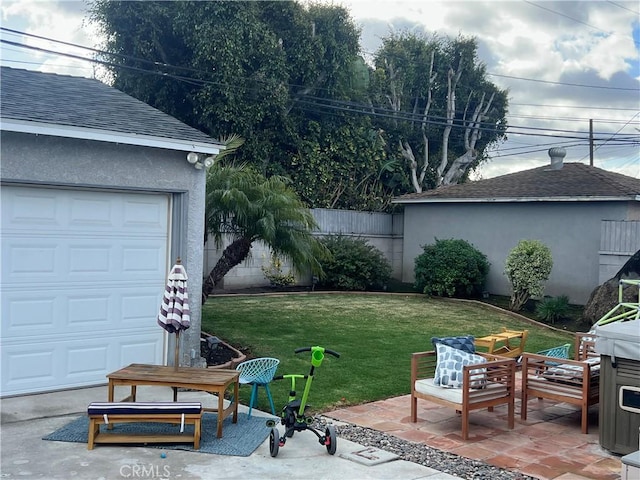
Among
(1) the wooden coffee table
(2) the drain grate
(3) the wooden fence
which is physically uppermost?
(3) the wooden fence

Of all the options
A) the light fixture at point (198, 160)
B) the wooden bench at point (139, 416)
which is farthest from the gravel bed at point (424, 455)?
the light fixture at point (198, 160)

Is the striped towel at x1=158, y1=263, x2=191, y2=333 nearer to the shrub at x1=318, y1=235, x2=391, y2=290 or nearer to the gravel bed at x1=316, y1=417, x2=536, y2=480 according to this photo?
the gravel bed at x1=316, y1=417, x2=536, y2=480

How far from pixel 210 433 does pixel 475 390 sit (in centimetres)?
277

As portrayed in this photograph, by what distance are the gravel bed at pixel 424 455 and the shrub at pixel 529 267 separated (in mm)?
9892

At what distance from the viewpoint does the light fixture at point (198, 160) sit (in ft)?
27.2

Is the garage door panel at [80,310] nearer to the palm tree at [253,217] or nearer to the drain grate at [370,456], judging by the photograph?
the palm tree at [253,217]

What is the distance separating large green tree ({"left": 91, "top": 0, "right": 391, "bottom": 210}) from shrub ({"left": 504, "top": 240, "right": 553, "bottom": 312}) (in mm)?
10135

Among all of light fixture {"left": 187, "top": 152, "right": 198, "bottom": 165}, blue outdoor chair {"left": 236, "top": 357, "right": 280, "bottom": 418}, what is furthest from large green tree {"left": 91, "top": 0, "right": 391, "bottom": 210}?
blue outdoor chair {"left": 236, "top": 357, "right": 280, "bottom": 418}

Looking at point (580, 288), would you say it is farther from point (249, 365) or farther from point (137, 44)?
point (137, 44)

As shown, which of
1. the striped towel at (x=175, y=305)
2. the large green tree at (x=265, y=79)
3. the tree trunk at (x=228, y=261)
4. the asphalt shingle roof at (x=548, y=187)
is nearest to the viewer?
the striped towel at (x=175, y=305)

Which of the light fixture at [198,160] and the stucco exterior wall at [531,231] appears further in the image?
the stucco exterior wall at [531,231]

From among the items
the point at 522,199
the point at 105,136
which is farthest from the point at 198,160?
the point at 522,199

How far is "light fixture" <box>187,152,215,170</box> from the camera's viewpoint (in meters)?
8.29

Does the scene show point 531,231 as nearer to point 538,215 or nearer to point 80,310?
point 538,215
